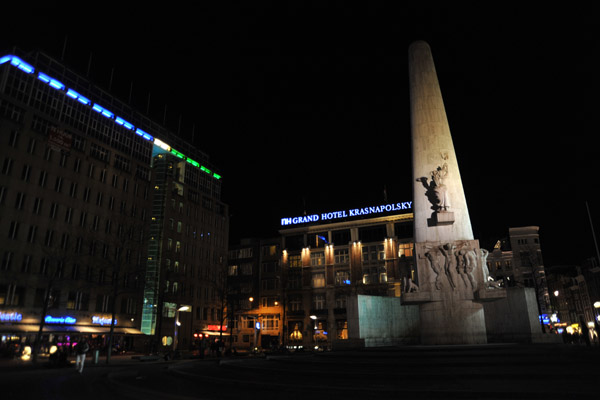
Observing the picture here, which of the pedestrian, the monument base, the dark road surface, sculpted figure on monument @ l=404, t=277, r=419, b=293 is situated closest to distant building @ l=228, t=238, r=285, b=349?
the pedestrian

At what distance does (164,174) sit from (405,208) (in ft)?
151

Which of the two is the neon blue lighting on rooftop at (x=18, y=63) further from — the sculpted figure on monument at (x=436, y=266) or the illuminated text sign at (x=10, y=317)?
the sculpted figure on monument at (x=436, y=266)

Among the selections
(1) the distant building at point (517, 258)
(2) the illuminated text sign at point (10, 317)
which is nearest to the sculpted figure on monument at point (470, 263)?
(2) the illuminated text sign at point (10, 317)

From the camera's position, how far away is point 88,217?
56.1m

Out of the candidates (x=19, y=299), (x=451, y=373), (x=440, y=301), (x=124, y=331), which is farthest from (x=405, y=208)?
(x=451, y=373)

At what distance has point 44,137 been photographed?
5159 centimetres

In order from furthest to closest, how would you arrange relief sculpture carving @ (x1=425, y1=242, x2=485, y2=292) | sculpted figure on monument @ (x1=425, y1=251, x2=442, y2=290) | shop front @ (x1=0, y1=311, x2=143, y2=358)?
1. shop front @ (x1=0, y1=311, x2=143, y2=358)
2. sculpted figure on monument @ (x1=425, y1=251, x2=442, y2=290)
3. relief sculpture carving @ (x1=425, y1=242, x2=485, y2=292)

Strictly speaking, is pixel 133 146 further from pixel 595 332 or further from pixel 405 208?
pixel 595 332

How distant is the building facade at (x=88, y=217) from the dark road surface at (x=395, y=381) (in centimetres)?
2454

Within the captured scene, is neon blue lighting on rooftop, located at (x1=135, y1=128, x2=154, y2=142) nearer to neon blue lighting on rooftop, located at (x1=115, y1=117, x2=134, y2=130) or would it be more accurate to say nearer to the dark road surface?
neon blue lighting on rooftop, located at (x1=115, y1=117, x2=134, y2=130)

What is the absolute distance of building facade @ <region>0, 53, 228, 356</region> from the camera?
47031 mm

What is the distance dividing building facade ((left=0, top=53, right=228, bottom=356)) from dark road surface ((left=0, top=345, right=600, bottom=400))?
2454 cm

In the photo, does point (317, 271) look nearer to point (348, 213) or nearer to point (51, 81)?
point (348, 213)

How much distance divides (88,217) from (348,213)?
48.5 m
